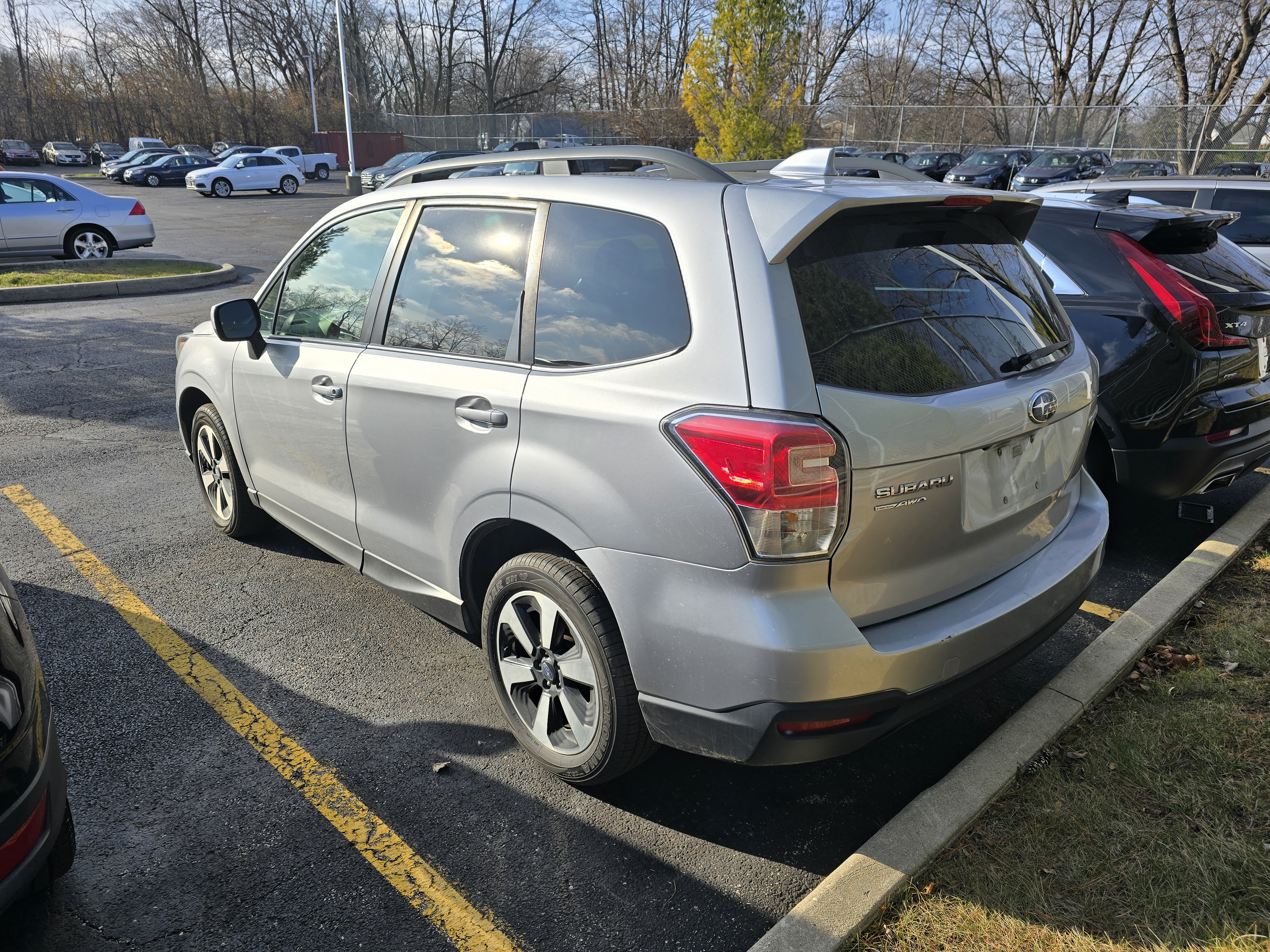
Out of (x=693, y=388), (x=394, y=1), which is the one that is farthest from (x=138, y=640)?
(x=394, y=1)

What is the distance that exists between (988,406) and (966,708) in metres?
1.40

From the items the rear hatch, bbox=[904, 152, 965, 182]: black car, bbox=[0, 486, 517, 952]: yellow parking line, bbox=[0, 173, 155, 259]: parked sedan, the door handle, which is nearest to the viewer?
the rear hatch

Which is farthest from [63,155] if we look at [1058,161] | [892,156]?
[1058,161]

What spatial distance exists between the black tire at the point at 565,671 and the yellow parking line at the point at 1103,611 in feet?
8.09

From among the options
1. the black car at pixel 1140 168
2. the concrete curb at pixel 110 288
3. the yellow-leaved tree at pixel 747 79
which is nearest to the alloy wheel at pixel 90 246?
the concrete curb at pixel 110 288

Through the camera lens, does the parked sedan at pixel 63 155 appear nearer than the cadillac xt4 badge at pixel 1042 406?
No

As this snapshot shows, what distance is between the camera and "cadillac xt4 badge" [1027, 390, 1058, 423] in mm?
2625

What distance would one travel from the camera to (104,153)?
5259 centimetres

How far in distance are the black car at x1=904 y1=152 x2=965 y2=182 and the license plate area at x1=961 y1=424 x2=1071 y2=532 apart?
101 ft

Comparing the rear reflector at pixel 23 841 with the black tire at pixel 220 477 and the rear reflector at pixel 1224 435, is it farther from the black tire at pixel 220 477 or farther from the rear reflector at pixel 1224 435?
the rear reflector at pixel 1224 435

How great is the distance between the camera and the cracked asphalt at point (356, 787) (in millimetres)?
2391

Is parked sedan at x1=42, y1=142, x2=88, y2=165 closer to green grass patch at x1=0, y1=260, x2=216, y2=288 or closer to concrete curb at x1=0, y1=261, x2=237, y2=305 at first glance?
green grass patch at x1=0, y1=260, x2=216, y2=288

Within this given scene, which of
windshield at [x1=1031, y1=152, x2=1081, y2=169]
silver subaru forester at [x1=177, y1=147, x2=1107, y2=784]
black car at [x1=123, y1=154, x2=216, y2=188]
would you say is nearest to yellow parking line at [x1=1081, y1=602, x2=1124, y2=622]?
silver subaru forester at [x1=177, y1=147, x2=1107, y2=784]

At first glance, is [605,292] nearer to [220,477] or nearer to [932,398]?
[932,398]
